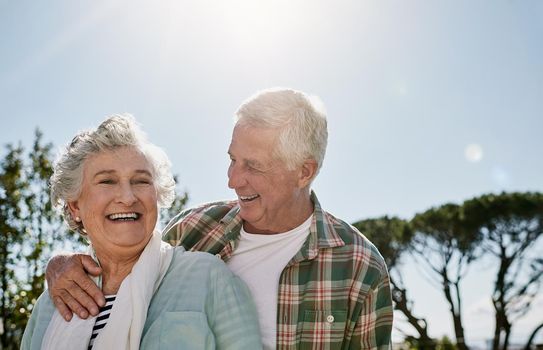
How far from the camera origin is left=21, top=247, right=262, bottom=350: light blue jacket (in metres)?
2.53

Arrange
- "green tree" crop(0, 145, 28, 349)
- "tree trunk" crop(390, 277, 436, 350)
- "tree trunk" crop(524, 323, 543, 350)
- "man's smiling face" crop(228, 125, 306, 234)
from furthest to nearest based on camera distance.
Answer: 1. "tree trunk" crop(524, 323, 543, 350)
2. "tree trunk" crop(390, 277, 436, 350)
3. "green tree" crop(0, 145, 28, 349)
4. "man's smiling face" crop(228, 125, 306, 234)

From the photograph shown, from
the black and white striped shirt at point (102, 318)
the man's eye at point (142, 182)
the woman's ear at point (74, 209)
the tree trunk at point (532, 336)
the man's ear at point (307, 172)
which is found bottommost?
the tree trunk at point (532, 336)

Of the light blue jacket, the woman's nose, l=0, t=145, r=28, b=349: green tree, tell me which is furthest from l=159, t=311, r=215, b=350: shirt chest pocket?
l=0, t=145, r=28, b=349: green tree

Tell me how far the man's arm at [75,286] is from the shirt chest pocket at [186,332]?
0.39 meters

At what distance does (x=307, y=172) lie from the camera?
332cm

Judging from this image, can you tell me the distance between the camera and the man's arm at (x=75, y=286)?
9.02 feet

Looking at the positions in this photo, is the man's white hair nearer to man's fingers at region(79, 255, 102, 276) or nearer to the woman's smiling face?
the woman's smiling face

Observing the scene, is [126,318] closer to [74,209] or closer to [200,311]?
[200,311]

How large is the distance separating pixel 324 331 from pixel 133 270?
962mm

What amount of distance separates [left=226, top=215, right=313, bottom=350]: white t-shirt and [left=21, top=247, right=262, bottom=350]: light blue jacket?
9.4 inches

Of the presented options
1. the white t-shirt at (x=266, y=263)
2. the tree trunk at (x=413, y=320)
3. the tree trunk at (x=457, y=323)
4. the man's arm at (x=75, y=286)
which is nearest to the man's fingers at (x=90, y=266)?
the man's arm at (x=75, y=286)

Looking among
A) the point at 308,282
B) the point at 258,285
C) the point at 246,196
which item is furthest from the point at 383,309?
the point at 246,196

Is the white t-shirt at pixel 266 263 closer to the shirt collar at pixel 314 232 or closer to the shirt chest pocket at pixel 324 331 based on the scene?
the shirt collar at pixel 314 232

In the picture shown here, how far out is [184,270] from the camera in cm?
273
